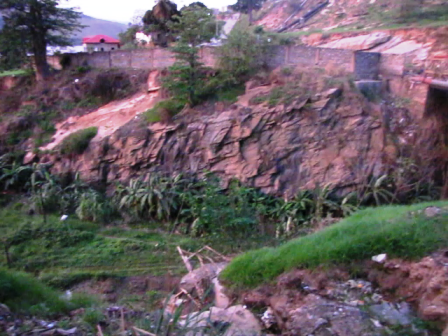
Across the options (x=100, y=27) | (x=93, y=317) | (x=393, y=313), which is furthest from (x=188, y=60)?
(x=100, y=27)

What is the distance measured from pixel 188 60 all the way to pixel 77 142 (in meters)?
5.26

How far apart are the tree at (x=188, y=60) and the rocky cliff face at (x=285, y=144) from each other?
1202mm

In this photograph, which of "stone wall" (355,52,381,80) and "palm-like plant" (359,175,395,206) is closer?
"palm-like plant" (359,175,395,206)

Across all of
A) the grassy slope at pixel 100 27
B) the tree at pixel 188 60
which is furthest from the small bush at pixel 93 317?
the grassy slope at pixel 100 27

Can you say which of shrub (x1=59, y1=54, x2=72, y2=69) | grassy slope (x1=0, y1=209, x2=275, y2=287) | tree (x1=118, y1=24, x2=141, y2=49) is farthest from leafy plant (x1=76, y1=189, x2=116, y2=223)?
tree (x1=118, y1=24, x2=141, y2=49)

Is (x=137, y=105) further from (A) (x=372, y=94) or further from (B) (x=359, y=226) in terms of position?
(B) (x=359, y=226)

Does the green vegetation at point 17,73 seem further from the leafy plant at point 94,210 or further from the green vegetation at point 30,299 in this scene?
the green vegetation at point 30,299

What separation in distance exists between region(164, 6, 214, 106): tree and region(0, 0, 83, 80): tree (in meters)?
6.20

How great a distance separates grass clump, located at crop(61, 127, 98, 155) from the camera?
1747cm

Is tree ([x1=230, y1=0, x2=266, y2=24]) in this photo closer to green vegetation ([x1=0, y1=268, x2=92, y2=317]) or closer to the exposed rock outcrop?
the exposed rock outcrop

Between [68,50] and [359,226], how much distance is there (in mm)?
19874

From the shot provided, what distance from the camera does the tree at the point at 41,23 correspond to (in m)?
19.8

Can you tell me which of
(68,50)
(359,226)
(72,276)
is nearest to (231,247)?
(72,276)

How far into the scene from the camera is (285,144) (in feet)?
51.3
